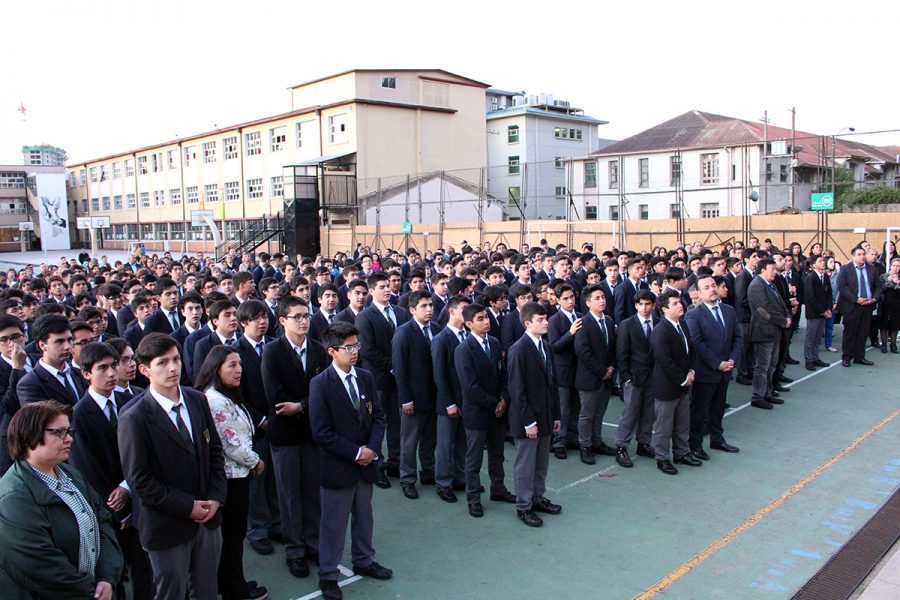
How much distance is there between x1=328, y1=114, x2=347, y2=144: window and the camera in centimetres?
3608

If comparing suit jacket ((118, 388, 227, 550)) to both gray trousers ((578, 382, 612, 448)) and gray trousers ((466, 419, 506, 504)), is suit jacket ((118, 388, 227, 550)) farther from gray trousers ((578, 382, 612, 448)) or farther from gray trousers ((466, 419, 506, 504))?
gray trousers ((578, 382, 612, 448))

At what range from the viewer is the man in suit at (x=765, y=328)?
8945 millimetres

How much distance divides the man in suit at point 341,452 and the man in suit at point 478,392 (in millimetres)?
1300

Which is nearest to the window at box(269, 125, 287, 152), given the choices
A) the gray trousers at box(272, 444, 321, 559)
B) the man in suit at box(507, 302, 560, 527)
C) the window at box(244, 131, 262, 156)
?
the window at box(244, 131, 262, 156)

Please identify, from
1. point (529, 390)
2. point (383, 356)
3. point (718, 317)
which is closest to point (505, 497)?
point (529, 390)

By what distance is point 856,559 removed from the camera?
4.98 metres

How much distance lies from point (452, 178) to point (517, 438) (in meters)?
31.9

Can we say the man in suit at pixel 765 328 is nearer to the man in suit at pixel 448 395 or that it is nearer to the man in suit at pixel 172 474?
the man in suit at pixel 448 395

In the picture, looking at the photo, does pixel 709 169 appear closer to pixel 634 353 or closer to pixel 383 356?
pixel 634 353

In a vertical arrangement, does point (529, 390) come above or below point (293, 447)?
above

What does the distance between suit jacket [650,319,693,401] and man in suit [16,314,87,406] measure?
514 cm

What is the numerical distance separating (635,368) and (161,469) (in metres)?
4.87

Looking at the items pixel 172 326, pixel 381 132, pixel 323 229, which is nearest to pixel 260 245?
pixel 323 229

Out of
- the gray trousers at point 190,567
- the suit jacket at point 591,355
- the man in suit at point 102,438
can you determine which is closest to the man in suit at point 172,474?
the gray trousers at point 190,567
